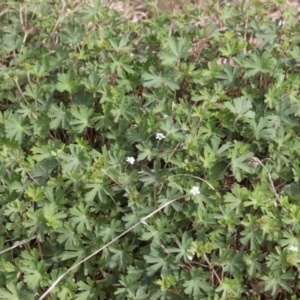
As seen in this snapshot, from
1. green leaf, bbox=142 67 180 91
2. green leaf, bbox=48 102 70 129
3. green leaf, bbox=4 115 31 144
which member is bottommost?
green leaf, bbox=4 115 31 144

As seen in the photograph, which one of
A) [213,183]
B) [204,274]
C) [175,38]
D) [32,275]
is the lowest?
[32,275]

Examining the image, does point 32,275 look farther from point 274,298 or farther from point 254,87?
point 254,87

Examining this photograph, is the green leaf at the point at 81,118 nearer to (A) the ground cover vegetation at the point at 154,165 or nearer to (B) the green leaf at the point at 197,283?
(A) the ground cover vegetation at the point at 154,165

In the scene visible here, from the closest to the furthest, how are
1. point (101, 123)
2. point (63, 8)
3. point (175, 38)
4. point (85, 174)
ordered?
point (85, 174) → point (101, 123) → point (175, 38) → point (63, 8)

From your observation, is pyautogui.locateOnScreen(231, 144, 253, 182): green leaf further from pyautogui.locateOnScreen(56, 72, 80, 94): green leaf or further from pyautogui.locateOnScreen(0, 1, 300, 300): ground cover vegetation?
pyautogui.locateOnScreen(56, 72, 80, 94): green leaf

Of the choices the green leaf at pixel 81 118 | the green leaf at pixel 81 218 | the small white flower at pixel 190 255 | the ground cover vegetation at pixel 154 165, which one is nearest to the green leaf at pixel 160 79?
the ground cover vegetation at pixel 154 165

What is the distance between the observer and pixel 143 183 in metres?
2.97

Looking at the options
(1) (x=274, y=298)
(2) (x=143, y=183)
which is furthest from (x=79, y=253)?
(1) (x=274, y=298)

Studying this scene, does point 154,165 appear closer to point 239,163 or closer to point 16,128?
point 239,163

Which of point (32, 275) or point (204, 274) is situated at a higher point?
point (204, 274)

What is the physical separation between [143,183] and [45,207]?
1.50ft

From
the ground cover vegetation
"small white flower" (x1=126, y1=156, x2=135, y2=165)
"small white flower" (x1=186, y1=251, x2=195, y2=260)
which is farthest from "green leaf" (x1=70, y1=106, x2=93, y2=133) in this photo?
"small white flower" (x1=186, y1=251, x2=195, y2=260)

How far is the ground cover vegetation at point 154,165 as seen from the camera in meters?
2.77

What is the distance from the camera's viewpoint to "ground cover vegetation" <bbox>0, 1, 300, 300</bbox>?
2768 millimetres
